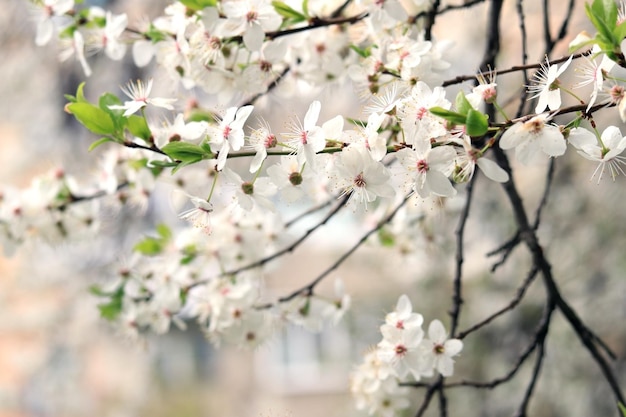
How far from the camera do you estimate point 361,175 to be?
92cm

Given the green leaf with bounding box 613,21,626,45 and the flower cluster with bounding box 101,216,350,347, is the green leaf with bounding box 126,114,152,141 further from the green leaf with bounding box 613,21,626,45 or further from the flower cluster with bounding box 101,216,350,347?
the green leaf with bounding box 613,21,626,45

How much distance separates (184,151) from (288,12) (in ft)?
1.10

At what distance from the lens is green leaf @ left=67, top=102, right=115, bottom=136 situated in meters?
1.06

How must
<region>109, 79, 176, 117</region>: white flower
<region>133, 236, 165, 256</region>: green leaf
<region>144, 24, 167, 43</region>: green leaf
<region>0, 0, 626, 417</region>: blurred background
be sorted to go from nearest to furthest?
<region>109, 79, 176, 117</region>: white flower < <region>144, 24, 167, 43</region>: green leaf < <region>133, 236, 165, 256</region>: green leaf < <region>0, 0, 626, 417</region>: blurred background

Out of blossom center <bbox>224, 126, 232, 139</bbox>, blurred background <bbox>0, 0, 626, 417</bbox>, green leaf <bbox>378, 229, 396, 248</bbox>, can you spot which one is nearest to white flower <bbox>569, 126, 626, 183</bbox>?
blossom center <bbox>224, 126, 232, 139</bbox>

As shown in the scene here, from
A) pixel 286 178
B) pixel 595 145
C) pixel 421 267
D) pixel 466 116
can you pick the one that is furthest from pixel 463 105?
pixel 421 267

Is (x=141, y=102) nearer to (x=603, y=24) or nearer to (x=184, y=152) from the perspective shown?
(x=184, y=152)

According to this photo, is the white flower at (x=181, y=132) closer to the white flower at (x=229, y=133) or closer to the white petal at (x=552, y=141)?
the white flower at (x=229, y=133)

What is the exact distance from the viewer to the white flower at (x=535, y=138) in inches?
32.5

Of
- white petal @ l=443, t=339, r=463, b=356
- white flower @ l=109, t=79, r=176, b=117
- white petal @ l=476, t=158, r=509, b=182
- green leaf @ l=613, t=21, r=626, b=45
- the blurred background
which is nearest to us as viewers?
green leaf @ l=613, t=21, r=626, b=45

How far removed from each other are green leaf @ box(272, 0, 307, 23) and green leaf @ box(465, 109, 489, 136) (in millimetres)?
430

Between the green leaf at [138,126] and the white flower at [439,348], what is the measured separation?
46cm

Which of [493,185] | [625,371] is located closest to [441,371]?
[625,371]

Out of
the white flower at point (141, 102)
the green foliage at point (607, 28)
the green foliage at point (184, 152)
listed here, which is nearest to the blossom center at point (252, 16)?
the white flower at point (141, 102)
